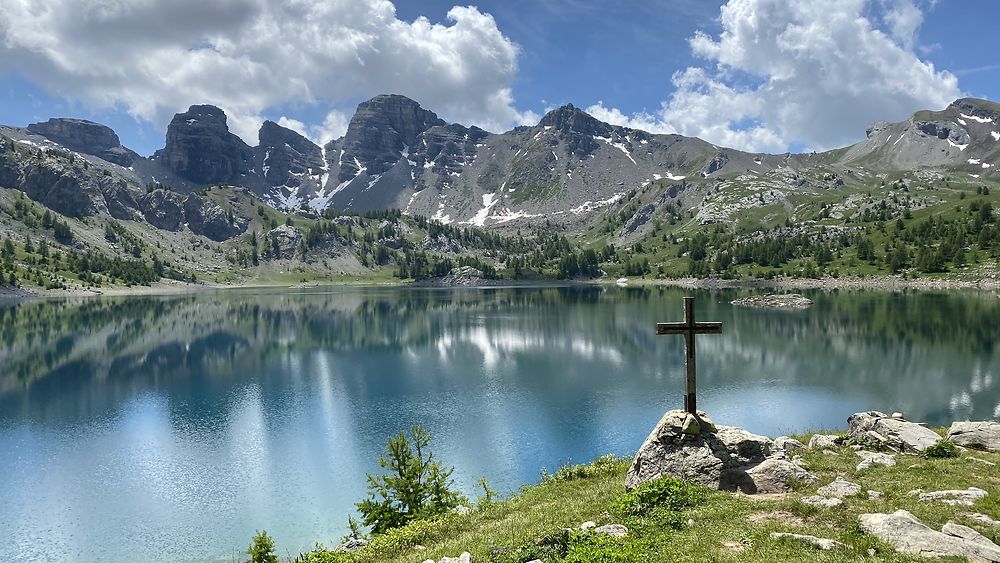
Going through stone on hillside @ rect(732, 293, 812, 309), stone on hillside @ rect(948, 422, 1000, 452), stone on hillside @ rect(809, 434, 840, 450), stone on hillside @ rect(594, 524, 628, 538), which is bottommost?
stone on hillside @ rect(732, 293, 812, 309)

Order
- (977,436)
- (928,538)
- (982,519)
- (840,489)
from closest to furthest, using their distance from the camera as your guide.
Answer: (928,538), (982,519), (840,489), (977,436)

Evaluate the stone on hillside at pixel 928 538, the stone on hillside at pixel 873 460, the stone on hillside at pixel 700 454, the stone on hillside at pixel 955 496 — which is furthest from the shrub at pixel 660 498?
the stone on hillside at pixel 873 460

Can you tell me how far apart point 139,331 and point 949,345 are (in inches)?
6424

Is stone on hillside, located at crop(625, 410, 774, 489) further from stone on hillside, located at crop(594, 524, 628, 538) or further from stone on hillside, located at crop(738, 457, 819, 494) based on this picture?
stone on hillside, located at crop(594, 524, 628, 538)

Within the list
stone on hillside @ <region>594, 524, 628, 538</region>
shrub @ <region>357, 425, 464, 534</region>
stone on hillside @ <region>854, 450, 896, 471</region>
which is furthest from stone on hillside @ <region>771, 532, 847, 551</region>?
shrub @ <region>357, 425, 464, 534</region>

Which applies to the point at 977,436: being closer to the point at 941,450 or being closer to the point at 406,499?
the point at 941,450

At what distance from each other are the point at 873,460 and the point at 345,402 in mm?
55596

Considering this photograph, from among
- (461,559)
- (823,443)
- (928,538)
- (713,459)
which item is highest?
(928,538)

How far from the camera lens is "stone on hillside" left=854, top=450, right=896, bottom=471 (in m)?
21.5

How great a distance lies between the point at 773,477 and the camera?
1906 centimetres

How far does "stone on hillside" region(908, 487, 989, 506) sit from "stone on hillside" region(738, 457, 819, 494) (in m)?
3.03

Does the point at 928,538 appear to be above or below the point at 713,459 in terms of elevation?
above

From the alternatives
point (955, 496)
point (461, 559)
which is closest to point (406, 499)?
point (461, 559)

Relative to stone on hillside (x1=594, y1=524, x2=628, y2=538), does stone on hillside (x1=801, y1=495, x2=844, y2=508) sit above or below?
above
